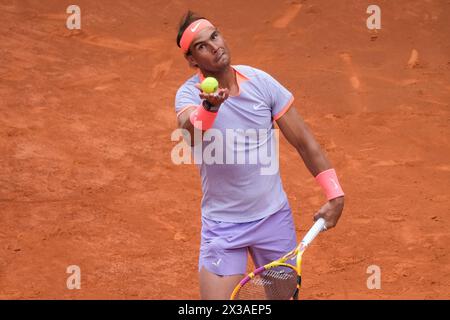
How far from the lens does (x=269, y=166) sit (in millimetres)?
4957

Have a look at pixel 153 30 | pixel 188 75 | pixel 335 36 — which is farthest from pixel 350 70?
pixel 153 30

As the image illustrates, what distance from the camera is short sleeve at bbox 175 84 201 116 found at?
4.77 meters

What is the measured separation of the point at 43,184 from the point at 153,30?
380cm

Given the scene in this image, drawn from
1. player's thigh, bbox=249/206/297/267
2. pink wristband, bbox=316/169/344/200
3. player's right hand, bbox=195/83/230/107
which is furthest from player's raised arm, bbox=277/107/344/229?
player's right hand, bbox=195/83/230/107

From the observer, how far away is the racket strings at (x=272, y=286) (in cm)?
479

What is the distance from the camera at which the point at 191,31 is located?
4.89 metres

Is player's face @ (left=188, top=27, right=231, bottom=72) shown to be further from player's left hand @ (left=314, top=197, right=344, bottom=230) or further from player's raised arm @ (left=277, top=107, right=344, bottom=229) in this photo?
player's left hand @ (left=314, top=197, right=344, bottom=230)

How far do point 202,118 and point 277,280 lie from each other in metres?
1.02

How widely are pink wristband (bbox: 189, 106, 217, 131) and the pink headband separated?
49 centimetres

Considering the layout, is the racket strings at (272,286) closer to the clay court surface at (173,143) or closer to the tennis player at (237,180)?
the tennis player at (237,180)

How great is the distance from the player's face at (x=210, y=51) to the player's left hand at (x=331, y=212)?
36.9 inches

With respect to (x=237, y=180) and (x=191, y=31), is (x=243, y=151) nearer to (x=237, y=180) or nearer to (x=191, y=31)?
(x=237, y=180)
